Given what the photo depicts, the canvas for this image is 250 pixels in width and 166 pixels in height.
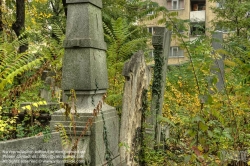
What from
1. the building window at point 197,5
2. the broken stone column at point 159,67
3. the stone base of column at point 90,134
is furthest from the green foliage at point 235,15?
the building window at point 197,5

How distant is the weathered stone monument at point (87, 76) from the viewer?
4246mm

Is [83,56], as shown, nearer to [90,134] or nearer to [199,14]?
[90,134]

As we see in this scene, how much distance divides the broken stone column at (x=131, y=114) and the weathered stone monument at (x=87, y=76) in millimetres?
274

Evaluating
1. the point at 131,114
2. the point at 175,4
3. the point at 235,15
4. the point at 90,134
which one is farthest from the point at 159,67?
the point at 175,4

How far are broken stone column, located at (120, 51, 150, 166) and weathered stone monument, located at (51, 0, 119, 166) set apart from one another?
0.27 m

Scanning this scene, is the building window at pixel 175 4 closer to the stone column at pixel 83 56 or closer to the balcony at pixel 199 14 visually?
the balcony at pixel 199 14

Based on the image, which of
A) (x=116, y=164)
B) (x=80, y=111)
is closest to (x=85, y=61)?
(x=80, y=111)

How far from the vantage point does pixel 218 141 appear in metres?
4.62

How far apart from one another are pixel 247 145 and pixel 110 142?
2218 millimetres

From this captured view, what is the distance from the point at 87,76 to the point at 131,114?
846 millimetres

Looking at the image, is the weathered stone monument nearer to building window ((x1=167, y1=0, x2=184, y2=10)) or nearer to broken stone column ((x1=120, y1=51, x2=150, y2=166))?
broken stone column ((x1=120, y1=51, x2=150, y2=166))

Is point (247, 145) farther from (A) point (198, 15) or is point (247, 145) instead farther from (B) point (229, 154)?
(A) point (198, 15)

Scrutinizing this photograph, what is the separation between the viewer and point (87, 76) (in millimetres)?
4422

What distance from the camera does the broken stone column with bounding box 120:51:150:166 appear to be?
420cm
